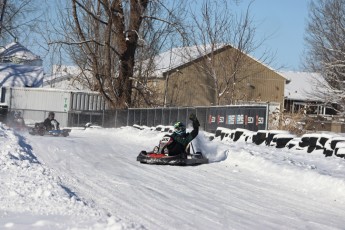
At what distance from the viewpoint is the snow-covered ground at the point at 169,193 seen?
7047 millimetres

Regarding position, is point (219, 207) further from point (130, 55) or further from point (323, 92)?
point (323, 92)

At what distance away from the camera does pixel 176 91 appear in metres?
57.2

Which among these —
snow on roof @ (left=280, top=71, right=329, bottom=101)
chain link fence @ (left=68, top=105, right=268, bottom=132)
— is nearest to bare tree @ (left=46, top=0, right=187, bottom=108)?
chain link fence @ (left=68, top=105, right=268, bottom=132)

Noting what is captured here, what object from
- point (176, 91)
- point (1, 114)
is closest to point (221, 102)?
point (176, 91)

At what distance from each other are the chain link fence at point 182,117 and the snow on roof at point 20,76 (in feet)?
37.1

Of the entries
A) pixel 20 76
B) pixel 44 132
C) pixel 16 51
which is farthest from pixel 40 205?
pixel 16 51

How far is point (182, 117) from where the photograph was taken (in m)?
29.1

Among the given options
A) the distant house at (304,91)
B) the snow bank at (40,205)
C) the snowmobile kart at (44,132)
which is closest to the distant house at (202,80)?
the distant house at (304,91)

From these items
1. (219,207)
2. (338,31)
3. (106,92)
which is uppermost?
(338,31)

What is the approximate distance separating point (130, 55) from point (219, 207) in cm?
3115

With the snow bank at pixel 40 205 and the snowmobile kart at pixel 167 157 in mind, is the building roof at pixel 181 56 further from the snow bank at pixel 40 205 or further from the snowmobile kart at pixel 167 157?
the snow bank at pixel 40 205

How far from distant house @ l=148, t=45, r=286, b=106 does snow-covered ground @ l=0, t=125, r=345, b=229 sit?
3781cm

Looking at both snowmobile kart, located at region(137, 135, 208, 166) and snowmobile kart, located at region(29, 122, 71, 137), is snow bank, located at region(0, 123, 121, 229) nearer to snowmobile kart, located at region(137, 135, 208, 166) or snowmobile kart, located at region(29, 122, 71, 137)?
snowmobile kart, located at region(137, 135, 208, 166)

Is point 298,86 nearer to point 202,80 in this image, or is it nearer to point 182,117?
point 202,80
